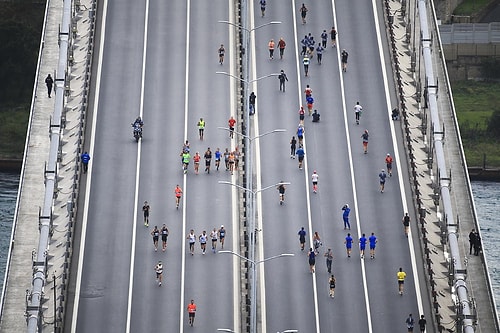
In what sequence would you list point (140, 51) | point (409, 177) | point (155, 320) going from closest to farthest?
point (155, 320)
point (409, 177)
point (140, 51)

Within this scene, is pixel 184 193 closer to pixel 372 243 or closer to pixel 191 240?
pixel 191 240

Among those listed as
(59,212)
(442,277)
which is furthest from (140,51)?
(442,277)

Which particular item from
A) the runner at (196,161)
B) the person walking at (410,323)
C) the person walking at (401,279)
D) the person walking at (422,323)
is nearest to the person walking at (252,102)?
the runner at (196,161)

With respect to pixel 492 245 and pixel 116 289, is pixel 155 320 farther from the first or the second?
→ pixel 492 245

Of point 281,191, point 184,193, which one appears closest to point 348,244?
point 281,191

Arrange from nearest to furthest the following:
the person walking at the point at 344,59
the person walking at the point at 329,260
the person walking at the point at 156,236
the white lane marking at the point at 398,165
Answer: the white lane marking at the point at 398,165
the person walking at the point at 329,260
the person walking at the point at 156,236
the person walking at the point at 344,59

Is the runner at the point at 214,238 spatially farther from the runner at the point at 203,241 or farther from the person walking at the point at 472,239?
the person walking at the point at 472,239

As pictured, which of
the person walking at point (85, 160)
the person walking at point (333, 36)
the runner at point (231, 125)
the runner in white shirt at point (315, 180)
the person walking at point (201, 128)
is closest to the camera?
the runner in white shirt at point (315, 180)

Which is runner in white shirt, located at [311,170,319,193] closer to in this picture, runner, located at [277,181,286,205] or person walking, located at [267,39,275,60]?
runner, located at [277,181,286,205]
